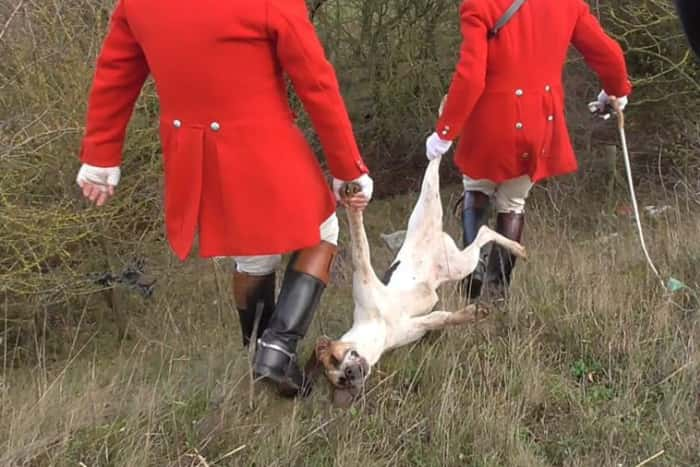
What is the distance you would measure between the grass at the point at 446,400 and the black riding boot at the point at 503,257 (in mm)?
89

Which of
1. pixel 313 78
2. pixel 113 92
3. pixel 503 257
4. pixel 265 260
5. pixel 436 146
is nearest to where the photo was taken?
pixel 313 78

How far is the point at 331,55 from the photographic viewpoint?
26.3 feet

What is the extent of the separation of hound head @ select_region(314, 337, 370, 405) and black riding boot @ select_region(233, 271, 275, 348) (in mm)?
350

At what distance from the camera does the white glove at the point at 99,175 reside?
2.73 metres

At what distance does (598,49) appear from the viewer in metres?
3.66

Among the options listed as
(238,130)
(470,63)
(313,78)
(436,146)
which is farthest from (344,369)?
(470,63)

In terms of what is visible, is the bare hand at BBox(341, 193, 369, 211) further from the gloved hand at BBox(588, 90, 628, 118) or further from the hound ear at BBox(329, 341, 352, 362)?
the gloved hand at BBox(588, 90, 628, 118)

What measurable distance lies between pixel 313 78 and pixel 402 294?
102 cm

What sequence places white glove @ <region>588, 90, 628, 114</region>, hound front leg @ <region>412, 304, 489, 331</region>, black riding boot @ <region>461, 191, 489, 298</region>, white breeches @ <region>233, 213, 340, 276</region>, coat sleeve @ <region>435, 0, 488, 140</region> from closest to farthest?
white breeches @ <region>233, 213, 340, 276</region> → hound front leg @ <region>412, 304, 489, 331</region> → coat sleeve @ <region>435, 0, 488, 140</region> → white glove @ <region>588, 90, 628, 114</region> → black riding boot @ <region>461, 191, 489, 298</region>

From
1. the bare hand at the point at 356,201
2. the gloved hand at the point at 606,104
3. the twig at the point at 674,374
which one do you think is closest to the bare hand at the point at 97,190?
the bare hand at the point at 356,201

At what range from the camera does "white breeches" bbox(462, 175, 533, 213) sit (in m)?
3.91

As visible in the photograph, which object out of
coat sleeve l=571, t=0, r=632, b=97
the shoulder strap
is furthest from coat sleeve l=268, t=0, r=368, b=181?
coat sleeve l=571, t=0, r=632, b=97

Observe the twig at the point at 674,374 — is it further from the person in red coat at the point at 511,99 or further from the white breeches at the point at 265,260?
the white breeches at the point at 265,260

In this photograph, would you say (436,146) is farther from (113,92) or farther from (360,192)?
(113,92)
